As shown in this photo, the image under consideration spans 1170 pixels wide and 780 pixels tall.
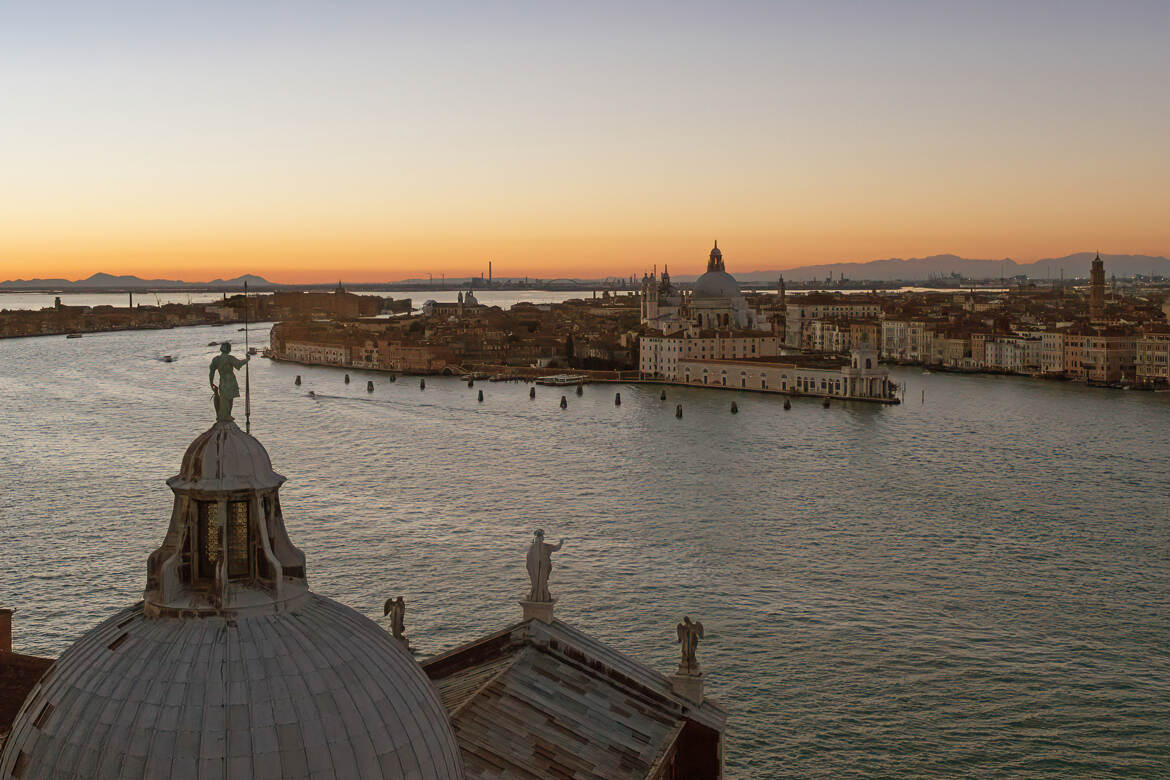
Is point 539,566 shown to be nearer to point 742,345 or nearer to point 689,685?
point 689,685

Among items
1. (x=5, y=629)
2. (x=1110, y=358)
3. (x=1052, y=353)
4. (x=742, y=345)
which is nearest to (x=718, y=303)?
(x=742, y=345)

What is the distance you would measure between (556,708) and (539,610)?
0.49m

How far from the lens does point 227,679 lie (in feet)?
7.07

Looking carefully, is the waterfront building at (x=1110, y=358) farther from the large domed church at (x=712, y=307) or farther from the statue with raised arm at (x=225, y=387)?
the statue with raised arm at (x=225, y=387)

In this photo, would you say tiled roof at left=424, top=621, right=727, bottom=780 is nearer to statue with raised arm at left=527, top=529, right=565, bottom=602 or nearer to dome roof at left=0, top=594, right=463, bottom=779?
statue with raised arm at left=527, top=529, right=565, bottom=602

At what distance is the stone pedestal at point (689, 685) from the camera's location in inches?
163

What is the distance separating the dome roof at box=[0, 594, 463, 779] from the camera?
2098 millimetres

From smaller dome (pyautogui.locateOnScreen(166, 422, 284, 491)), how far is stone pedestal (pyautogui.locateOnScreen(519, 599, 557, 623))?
205cm

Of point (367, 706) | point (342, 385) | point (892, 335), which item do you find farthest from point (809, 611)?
point (892, 335)

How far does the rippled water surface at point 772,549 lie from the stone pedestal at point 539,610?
8.94ft

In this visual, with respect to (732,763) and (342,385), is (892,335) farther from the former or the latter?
(732,763)

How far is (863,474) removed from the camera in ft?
57.5

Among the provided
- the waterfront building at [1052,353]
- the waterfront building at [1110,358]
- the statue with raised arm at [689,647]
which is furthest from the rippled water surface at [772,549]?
the waterfront building at [1052,353]

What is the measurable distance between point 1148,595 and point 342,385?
90.0 feet
